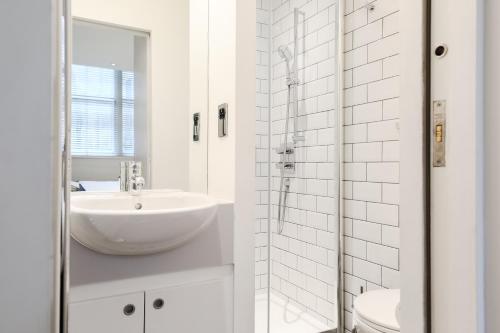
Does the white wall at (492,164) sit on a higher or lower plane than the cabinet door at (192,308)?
higher

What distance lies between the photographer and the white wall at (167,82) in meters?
1.82

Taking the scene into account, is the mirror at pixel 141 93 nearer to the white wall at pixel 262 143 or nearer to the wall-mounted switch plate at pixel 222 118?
the wall-mounted switch plate at pixel 222 118

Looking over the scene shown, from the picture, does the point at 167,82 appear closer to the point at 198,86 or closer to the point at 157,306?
the point at 198,86

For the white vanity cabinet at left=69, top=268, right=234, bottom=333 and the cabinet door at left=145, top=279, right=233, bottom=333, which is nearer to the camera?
the white vanity cabinet at left=69, top=268, right=234, bottom=333

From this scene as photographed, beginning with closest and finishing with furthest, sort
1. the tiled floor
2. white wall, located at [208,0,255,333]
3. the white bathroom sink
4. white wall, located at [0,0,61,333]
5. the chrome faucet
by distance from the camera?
1. white wall, located at [0,0,61,333]
2. the white bathroom sink
3. white wall, located at [208,0,255,333]
4. the chrome faucet
5. the tiled floor

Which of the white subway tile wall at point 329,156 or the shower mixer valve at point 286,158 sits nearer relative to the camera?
the white subway tile wall at point 329,156

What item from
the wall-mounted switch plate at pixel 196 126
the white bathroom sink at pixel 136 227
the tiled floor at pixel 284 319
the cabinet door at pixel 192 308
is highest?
the wall-mounted switch plate at pixel 196 126

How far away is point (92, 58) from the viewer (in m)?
1.66

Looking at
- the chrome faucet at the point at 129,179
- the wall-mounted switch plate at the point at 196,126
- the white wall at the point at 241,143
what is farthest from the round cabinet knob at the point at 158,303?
the wall-mounted switch plate at the point at 196,126

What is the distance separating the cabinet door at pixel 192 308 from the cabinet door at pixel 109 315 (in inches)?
1.6

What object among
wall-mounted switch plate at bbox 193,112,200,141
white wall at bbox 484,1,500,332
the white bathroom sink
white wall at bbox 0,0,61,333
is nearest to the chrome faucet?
the white bathroom sink

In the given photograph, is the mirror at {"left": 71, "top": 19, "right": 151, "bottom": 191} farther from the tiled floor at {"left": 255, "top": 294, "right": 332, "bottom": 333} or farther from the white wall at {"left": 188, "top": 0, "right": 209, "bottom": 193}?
the tiled floor at {"left": 255, "top": 294, "right": 332, "bottom": 333}

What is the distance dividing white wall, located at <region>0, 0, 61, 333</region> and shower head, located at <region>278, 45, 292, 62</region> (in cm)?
207

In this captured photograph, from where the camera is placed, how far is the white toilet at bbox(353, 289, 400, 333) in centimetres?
128
